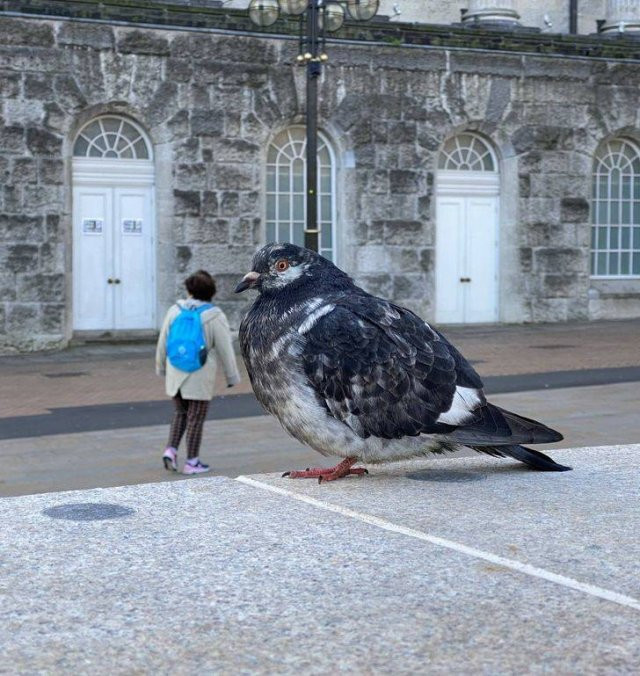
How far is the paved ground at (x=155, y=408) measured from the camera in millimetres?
9953

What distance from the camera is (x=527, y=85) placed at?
902 inches

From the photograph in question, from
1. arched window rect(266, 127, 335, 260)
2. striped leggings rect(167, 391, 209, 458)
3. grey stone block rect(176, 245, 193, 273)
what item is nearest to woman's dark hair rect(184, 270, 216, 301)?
striped leggings rect(167, 391, 209, 458)

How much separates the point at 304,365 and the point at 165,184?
1596 centimetres

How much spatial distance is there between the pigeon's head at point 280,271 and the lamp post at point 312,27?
11304 mm

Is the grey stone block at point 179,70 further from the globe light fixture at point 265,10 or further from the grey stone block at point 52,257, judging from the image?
the grey stone block at point 52,257

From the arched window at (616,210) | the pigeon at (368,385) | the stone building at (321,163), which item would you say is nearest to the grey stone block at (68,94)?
the stone building at (321,163)

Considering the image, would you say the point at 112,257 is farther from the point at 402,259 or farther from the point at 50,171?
the point at 402,259

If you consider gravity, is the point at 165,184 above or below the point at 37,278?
above

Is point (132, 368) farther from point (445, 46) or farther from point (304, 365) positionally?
point (304, 365)

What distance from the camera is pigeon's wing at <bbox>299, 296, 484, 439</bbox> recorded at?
459 cm

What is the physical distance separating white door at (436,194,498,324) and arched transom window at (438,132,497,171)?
522mm

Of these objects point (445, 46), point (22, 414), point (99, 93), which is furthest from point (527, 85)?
point (22, 414)

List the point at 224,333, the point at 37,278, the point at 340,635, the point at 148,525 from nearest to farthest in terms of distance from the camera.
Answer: the point at 340,635
the point at 148,525
the point at 224,333
the point at 37,278

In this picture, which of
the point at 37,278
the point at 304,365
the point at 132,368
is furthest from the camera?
the point at 37,278
